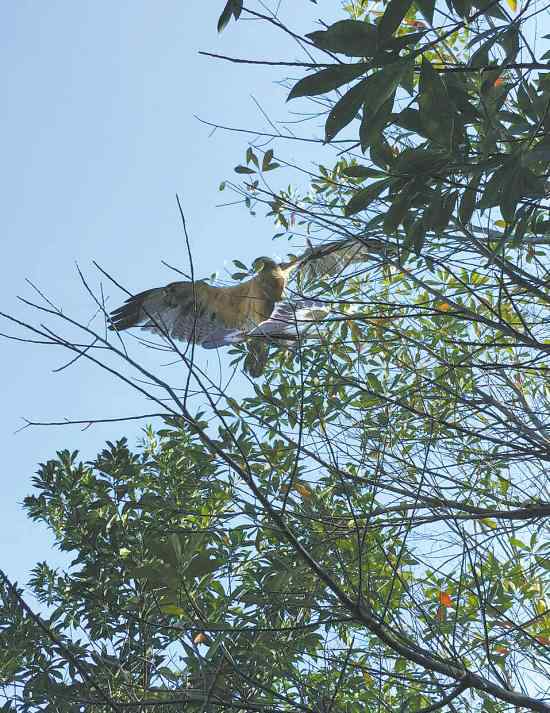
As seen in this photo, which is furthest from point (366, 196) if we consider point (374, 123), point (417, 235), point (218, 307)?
point (218, 307)

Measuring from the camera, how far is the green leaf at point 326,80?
51.8 inches

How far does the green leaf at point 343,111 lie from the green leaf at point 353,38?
0.24ft

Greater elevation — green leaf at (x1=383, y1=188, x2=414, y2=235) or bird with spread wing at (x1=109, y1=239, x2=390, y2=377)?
bird with spread wing at (x1=109, y1=239, x2=390, y2=377)

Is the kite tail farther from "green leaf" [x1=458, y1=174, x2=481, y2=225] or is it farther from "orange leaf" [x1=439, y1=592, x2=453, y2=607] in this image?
"green leaf" [x1=458, y1=174, x2=481, y2=225]

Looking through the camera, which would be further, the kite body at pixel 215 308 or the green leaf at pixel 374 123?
the kite body at pixel 215 308

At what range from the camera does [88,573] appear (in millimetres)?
2768

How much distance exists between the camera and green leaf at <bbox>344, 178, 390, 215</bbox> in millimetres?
1639

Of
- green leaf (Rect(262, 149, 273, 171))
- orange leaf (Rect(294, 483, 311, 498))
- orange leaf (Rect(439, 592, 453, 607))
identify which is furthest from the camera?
green leaf (Rect(262, 149, 273, 171))

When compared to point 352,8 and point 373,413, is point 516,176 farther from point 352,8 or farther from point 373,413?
point 352,8

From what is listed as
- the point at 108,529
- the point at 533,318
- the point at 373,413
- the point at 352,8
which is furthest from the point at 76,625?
the point at 352,8

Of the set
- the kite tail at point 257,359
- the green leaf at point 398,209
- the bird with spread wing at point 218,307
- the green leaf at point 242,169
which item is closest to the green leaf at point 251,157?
the green leaf at point 242,169

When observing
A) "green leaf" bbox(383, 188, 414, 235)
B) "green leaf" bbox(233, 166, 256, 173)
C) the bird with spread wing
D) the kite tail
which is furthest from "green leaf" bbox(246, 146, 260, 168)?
the bird with spread wing

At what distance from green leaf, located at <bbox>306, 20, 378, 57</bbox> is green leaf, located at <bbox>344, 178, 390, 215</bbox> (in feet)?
1.28

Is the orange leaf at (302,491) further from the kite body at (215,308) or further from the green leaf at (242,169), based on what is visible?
the kite body at (215,308)
